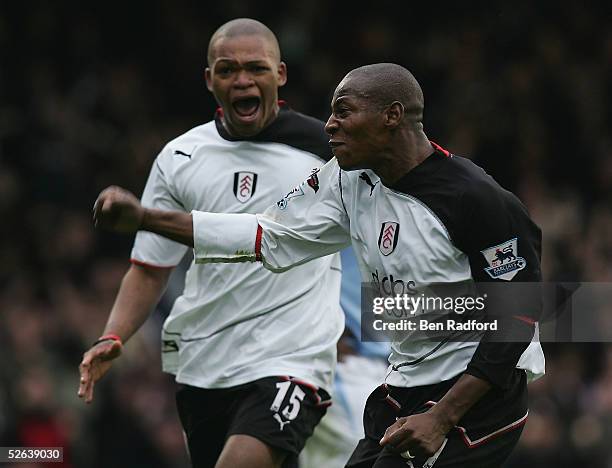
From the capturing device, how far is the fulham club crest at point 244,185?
6.16 meters

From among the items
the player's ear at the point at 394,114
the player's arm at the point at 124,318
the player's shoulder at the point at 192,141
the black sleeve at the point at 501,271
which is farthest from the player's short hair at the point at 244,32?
the black sleeve at the point at 501,271

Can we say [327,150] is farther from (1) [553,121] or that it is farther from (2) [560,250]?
(1) [553,121]

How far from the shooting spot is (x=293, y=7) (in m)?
13.8

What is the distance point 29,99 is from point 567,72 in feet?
→ 16.7

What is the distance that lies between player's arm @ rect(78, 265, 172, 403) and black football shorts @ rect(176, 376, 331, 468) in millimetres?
407

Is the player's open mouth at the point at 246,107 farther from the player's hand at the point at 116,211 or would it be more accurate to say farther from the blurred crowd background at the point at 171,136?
the blurred crowd background at the point at 171,136

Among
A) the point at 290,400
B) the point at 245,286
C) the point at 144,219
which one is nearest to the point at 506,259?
the point at 144,219

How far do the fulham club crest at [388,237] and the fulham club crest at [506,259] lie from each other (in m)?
0.40

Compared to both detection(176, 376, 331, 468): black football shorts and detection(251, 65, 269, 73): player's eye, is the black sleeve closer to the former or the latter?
detection(176, 376, 331, 468): black football shorts

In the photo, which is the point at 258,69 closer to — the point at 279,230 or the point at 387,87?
the point at 279,230

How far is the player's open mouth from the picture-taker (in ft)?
20.4

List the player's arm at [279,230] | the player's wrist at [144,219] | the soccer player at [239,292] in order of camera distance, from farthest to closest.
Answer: the soccer player at [239,292], the player's arm at [279,230], the player's wrist at [144,219]

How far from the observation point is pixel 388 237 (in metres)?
5.05

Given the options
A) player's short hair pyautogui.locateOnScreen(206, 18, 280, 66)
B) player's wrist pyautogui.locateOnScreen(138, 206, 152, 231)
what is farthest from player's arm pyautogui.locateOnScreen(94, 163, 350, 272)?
player's short hair pyautogui.locateOnScreen(206, 18, 280, 66)
